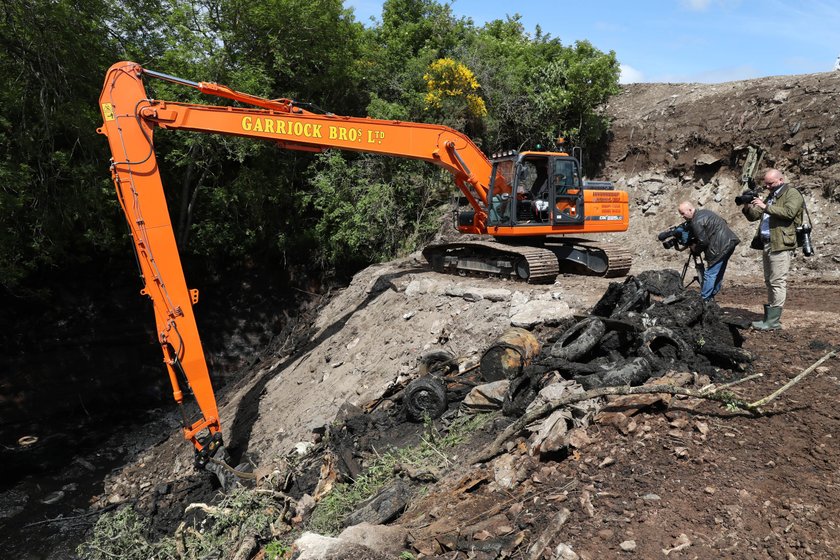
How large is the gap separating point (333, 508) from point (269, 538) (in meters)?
0.75

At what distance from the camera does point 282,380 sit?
939 cm

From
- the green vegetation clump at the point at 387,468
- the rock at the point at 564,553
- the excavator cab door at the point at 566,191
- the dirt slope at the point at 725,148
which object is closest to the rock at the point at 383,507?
the green vegetation clump at the point at 387,468

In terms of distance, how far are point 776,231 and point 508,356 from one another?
10.4 ft

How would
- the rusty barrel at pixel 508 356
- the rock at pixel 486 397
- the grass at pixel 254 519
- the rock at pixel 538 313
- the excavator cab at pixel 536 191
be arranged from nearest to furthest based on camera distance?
the grass at pixel 254 519 < the rock at pixel 486 397 < the rusty barrel at pixel 508 356 < the rock at pixel 538 313 < the excavator cab at pixel 536 191

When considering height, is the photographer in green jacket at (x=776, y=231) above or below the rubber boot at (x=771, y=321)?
above

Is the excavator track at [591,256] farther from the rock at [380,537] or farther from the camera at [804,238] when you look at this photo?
the rock at [380,537]

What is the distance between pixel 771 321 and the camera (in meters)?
6.11

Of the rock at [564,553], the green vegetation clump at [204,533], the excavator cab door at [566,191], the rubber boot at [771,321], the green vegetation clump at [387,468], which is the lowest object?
the green vegetation clump at [204,533]

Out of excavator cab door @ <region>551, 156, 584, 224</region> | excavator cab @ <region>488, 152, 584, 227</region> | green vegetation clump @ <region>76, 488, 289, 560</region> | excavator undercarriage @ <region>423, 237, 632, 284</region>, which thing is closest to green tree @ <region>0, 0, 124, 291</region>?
green vegetation clump @ <region>76, 488, 289, 560</region>

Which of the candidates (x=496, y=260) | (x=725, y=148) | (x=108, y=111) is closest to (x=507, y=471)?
(x=108, y=111)

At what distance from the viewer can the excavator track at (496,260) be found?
929 centimetres

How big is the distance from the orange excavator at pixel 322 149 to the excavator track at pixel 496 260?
2 centimetres

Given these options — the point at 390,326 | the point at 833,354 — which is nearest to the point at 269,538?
the point at 390,326

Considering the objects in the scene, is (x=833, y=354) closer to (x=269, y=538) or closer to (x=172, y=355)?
(x=269, y=538)
